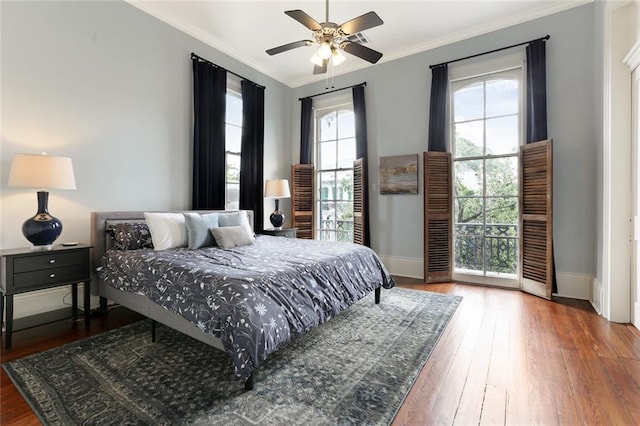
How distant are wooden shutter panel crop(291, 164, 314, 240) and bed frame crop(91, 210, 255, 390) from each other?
265 centimetres

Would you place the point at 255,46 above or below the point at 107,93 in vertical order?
above

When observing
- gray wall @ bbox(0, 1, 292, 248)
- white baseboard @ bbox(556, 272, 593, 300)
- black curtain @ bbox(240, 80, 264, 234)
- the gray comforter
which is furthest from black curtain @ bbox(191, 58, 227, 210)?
white baseboard @ bbox(556, 272, 593, 300)

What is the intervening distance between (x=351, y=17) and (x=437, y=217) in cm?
293

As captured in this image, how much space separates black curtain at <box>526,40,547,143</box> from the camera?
3674 mm

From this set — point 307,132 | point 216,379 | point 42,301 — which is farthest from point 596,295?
point 42,301

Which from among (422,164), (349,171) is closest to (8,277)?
(349,171)

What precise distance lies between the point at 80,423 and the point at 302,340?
1.43 m

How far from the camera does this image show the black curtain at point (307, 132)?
221 inches

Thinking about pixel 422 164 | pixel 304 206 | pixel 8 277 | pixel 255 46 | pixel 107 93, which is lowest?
pixel 8 277

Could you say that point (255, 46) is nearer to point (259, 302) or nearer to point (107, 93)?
point (107, 93)

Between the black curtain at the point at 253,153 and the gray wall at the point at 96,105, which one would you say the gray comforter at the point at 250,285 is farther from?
the black curtain at the point at 253,153

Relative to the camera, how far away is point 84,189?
10.3ft

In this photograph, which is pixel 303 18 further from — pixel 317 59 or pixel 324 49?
pixel 317 59

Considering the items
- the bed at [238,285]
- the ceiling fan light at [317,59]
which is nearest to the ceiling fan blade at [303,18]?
the ceiling fan light at [317,59]
